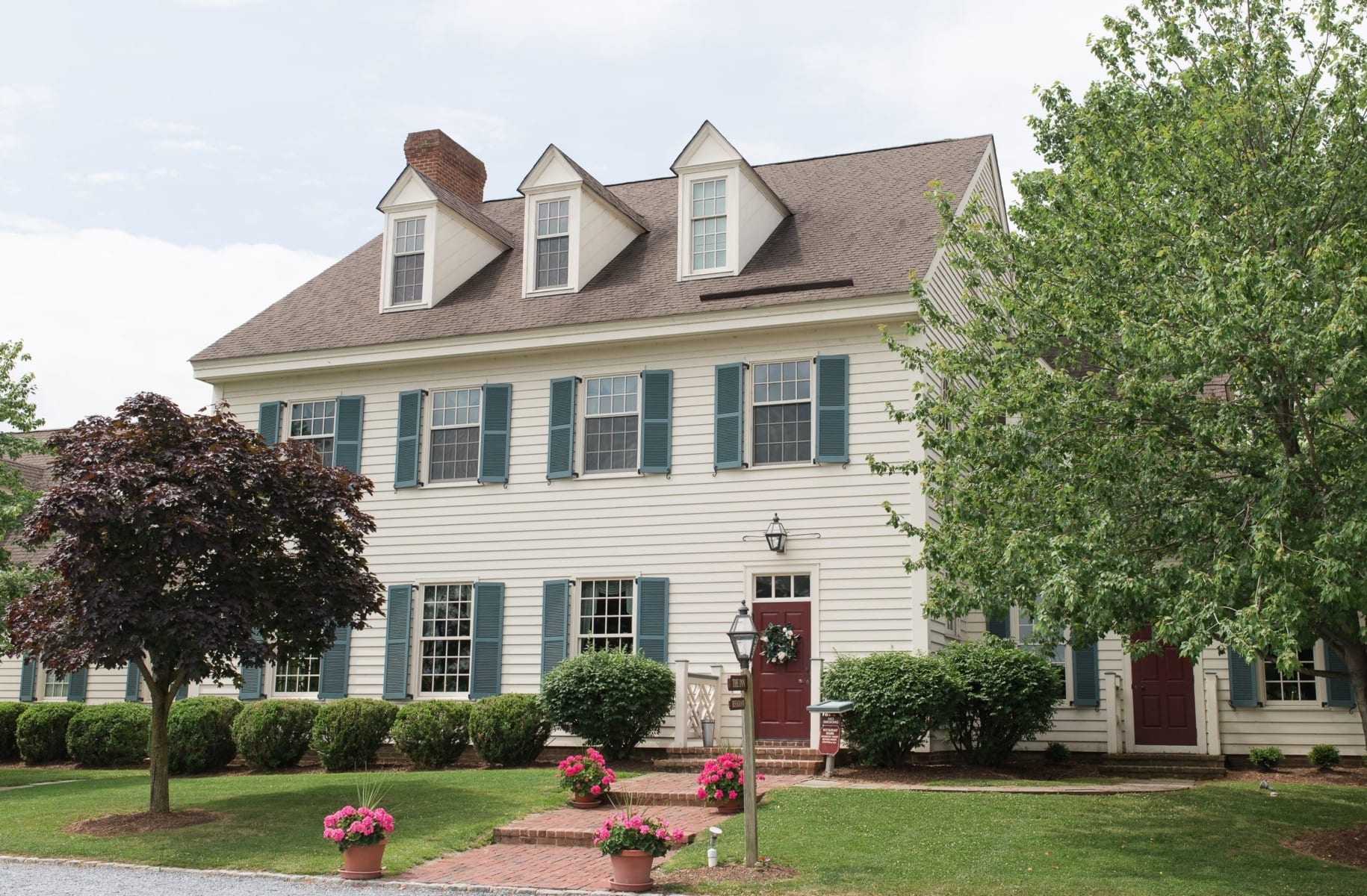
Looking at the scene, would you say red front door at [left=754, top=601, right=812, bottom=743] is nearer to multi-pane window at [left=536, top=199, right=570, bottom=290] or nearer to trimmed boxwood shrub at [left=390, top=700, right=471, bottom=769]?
trimmed boxwood shrub at [left=390, top=700, right=471, bottom=769]

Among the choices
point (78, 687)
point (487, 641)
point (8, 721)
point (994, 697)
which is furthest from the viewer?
point (78, 687)

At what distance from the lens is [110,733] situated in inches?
747

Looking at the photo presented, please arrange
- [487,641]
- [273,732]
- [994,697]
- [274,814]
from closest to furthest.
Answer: [274,814], [994,697], [273,732], [487,641]

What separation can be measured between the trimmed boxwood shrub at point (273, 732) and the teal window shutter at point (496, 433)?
167 inches

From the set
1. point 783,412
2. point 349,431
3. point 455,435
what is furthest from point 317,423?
point 783,412

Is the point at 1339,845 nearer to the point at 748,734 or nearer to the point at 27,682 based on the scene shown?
the point at 748,734

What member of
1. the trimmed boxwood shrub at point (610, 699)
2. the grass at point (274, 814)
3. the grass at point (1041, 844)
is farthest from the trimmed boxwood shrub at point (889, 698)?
the grass at point (274, 814)

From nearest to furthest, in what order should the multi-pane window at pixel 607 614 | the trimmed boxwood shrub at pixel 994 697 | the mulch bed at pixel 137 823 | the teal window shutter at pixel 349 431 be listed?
the mulch bed at pixel 137 823
the trimmed boxwood shrub at pixel 994 697
the multi-pane window at pixel 607 614
the teal window shutter at pixel 349 431

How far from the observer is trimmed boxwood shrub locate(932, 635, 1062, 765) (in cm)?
1511

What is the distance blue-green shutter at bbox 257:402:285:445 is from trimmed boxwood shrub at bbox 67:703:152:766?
15.2ft

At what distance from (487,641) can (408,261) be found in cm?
656

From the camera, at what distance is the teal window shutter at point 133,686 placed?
20547 mm

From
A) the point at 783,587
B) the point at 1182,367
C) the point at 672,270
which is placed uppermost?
the point at 672,270

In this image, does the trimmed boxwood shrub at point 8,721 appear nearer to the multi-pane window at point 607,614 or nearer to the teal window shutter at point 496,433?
the teal window shutter at point 496,433
